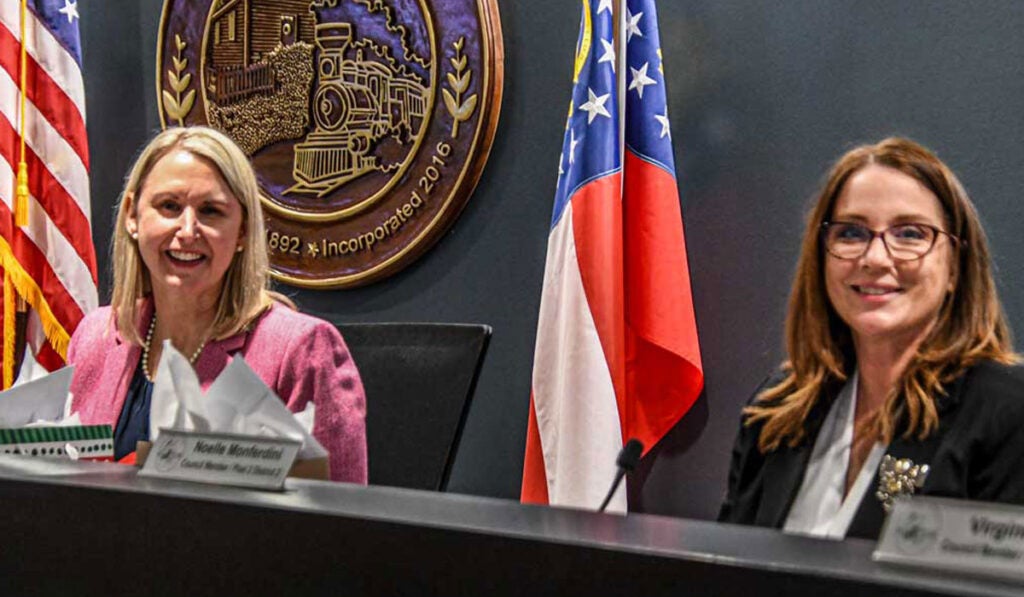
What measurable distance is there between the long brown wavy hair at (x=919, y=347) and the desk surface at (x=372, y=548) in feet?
3.08

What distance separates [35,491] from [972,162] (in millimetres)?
2300

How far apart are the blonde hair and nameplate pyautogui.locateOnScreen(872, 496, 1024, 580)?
166 cm

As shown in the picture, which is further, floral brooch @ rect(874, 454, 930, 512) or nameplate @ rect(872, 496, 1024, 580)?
floral brooch @ rect(874, 454, 930, 512)

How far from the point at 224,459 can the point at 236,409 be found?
182 millimetres

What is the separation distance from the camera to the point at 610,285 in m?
2.85

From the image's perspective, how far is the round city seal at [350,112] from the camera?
334 cm

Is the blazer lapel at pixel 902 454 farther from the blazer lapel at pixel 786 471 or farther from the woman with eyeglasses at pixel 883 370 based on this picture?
the blazer lapel at pixel 786 471

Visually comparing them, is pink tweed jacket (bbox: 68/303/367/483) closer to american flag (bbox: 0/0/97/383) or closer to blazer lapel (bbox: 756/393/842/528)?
blazer lapel (bbox: 756/393/842/528)

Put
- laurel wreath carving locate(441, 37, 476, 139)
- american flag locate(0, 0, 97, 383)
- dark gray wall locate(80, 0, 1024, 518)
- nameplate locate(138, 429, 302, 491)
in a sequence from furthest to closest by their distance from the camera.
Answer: american flag locate(0, 0, 97, 383) < laurel wreath carving locate(441, 37, 476, 139) < dark gray wall locate(80, 0, 1024, 518) < nameplate locate(138, 429, 302, 491)

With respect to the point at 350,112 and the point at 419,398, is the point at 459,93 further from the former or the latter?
the point at 419,398

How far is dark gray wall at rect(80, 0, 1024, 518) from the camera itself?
265 cm

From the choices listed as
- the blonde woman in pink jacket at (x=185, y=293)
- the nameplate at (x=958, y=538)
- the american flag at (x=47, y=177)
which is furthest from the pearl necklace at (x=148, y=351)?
the nameplate at (x=958, y=538)

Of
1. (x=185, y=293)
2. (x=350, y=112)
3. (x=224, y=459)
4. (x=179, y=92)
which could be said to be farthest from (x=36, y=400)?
(x=179, y=92)

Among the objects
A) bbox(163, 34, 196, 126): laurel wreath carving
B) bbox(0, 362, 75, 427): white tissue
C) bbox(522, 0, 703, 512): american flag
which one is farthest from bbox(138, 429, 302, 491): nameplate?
bbox(163, 34, 196, 126): laurel wreath carving
